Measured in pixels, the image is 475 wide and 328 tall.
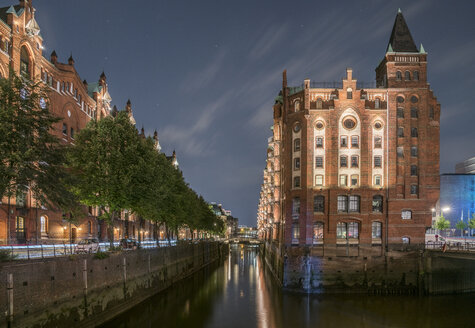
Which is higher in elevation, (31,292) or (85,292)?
(31,292)

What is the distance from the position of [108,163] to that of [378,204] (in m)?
40.5

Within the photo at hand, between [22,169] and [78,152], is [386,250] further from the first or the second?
[22,169]

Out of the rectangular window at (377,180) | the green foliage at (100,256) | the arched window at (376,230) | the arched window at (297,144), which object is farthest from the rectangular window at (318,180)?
the green foliage at (100,256)

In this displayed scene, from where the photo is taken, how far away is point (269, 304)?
4797cm

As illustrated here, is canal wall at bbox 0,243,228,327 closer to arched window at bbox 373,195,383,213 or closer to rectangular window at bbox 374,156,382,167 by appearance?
arched window at bbox 373,195,383,213

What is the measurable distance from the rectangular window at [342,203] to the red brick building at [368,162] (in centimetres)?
15

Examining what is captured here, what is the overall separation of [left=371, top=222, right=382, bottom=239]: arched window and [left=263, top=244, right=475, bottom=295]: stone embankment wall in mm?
2690

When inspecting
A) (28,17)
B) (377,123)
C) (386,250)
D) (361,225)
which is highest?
(28,17)

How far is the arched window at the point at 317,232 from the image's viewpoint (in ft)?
188

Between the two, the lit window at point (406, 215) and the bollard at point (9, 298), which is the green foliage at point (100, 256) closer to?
the bollard at point (9, 298)

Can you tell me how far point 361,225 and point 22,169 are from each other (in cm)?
4728

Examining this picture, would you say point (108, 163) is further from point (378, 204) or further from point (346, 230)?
point (378, 204)

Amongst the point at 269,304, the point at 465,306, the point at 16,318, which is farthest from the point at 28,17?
the point at 465,306

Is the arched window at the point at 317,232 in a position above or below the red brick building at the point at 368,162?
below
